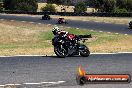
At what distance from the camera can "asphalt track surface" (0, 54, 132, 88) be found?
12633mm


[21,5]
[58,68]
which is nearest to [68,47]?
[58,68]

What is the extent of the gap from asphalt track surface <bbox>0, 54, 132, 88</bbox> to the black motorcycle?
334mm

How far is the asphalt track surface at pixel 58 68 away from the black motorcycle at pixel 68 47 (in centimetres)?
33

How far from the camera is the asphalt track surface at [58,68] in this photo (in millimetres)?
12633

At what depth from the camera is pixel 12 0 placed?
429ft

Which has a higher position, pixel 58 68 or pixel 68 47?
pixel 68 47

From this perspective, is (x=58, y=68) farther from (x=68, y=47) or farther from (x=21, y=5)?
(x=21, y=5)

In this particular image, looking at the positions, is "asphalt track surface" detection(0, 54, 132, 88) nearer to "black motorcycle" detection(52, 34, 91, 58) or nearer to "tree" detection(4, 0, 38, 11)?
"black motorcycle" detection(52, 34, 91, 58)

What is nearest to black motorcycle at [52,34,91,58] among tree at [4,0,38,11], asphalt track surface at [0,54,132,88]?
asphalt track surface at [0,54,132,88]

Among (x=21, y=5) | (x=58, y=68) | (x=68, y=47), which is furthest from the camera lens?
(x=21, y=5)

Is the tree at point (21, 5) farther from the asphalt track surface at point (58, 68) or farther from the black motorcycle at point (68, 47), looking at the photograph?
the asphalt track surface at point (58, 68)

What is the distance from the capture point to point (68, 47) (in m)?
18.8

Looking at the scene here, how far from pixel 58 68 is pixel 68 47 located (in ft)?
12.6

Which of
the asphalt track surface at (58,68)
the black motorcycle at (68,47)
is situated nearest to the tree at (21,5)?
the black motorcycle at (68,47)
